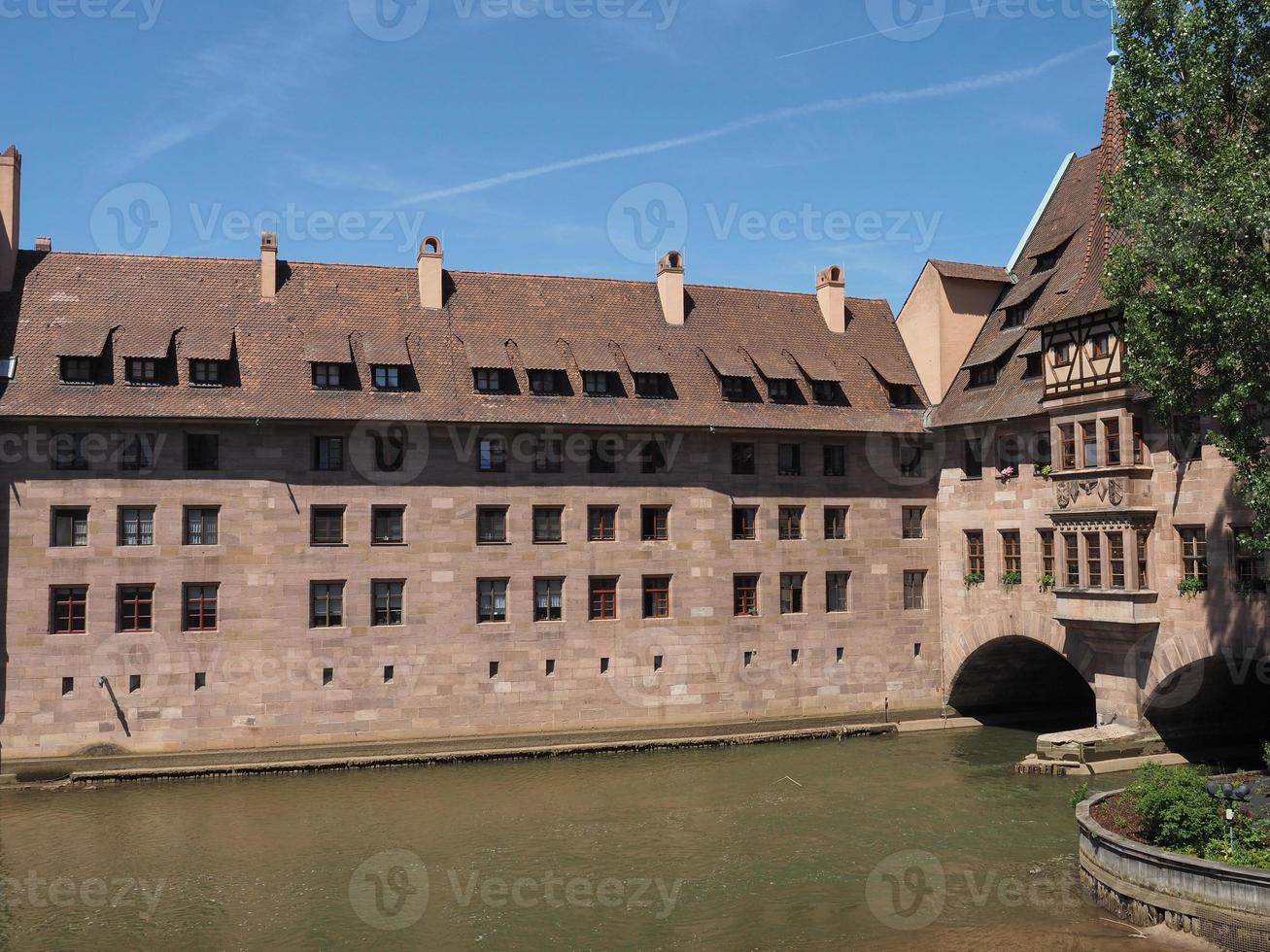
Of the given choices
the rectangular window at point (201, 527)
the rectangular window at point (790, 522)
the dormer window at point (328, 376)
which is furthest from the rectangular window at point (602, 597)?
the rectangular window at point (201, 527)

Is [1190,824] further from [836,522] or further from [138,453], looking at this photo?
[138,453]

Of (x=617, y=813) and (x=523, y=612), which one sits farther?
(x=523, y=612)

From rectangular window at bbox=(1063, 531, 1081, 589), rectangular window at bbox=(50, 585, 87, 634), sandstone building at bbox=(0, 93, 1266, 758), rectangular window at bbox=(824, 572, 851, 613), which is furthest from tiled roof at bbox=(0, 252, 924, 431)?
rectangular window at bbox=(1063, 531, 1081, 589)

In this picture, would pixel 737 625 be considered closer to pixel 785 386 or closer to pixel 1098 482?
pixel 785 386

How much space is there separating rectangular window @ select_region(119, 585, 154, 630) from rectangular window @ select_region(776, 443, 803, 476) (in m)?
23.3

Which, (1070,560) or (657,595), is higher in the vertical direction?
(1070,560)

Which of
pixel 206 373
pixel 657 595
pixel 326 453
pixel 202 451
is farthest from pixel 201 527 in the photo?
pixel 657 595

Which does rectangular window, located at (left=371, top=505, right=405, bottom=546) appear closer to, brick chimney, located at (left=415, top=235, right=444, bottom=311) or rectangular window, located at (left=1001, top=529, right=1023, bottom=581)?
brick chimney, located at (left=415, top=235, right=444, bottom=311)

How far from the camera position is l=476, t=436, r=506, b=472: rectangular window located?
4122cm

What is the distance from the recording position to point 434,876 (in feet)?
90.7

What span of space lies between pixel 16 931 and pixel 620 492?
24034mm

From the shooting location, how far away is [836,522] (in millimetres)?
45812

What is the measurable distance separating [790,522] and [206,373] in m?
22.3

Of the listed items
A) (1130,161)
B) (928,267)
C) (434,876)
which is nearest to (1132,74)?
(1130,161)
